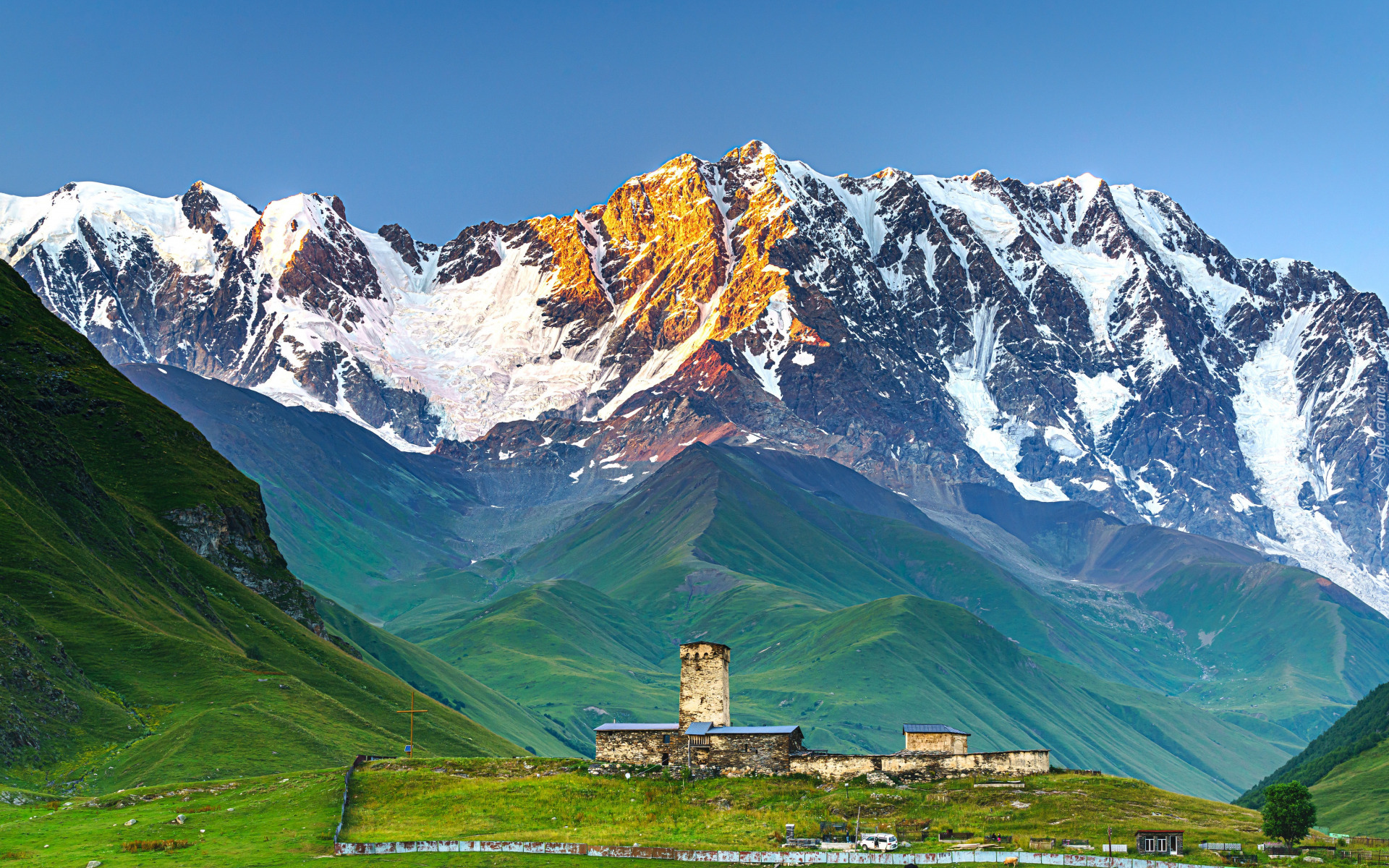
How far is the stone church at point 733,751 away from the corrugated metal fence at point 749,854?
12.8 metres

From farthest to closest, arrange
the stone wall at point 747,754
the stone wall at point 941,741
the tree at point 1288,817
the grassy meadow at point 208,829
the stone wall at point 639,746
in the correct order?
the stone wall at point 941,741
the stone wall at point 639,746
the stone wall at point 747,754
the tree at point 1288,817
the grassy meadow at point 208,829

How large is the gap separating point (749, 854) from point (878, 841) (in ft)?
24.4

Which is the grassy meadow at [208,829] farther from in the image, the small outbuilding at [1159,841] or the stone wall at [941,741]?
the stone wall at [941,741]

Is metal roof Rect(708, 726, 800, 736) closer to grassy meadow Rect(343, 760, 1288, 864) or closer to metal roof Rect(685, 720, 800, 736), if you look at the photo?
metal roof Rect(685, 720, 800, 736)

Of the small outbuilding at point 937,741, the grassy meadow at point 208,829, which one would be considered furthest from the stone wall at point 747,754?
the grassy meadow at point 208,829

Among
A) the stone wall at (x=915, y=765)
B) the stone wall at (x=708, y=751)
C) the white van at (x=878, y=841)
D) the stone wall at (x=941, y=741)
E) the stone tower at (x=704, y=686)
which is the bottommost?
the white van at (x=878, y=841)

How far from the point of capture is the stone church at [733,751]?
91562 mm

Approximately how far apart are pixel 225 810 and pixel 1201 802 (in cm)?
6517

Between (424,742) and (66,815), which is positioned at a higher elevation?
(424,742)

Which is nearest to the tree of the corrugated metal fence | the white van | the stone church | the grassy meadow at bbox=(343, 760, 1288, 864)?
the grassy meadow at bbox=(343, 760, 1288, 864)

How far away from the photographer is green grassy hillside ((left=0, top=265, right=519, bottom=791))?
→ 122250 mm

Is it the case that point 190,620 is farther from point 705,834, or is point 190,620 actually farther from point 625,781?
point 705,834

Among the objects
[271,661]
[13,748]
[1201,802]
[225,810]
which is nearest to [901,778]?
[1201,802]

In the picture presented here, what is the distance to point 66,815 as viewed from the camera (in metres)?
88.8
